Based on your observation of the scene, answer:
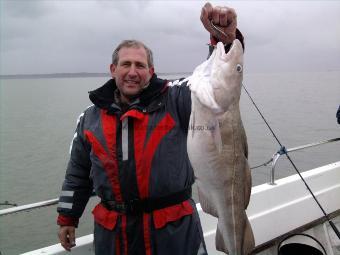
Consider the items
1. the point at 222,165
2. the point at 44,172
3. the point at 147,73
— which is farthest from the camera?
the point at 44,172

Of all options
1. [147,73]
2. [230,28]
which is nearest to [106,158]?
[147,73]

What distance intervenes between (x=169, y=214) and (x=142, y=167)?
40 centimetres

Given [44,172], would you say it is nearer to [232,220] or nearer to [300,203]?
[300,203]

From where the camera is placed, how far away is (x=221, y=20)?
2.19 metres

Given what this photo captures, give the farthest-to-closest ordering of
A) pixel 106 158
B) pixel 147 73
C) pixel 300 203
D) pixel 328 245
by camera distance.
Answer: pixel 300 203 → pixel 328 245 → pixel 147 73 → pixel 106 158

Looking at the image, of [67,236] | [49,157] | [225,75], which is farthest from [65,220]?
[49,157]

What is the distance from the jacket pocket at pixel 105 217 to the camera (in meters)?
2.64

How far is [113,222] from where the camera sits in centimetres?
264

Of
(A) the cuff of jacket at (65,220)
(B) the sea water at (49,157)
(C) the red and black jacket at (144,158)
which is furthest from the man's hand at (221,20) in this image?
(B) the sea water at (49,157)

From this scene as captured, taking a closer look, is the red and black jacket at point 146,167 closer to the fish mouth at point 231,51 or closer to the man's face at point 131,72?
the man's face at point 131,72

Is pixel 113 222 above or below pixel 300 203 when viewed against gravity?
above

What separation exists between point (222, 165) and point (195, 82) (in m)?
0.50

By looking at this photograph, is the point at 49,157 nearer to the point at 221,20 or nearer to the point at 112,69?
the point at 112,69

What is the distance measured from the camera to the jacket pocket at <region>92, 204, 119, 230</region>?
2.64 metres
